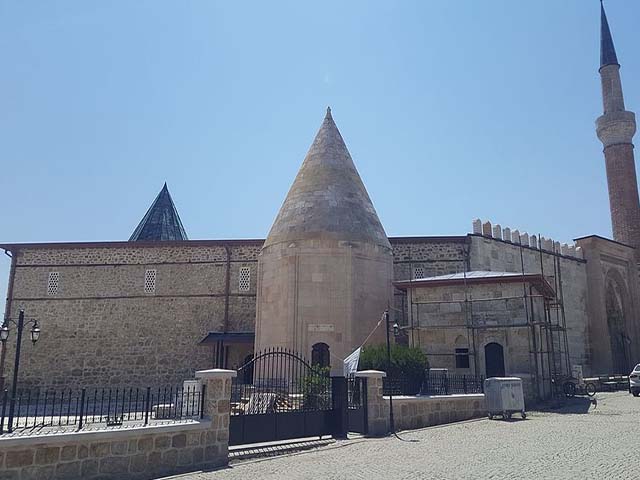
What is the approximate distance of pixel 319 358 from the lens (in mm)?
16391

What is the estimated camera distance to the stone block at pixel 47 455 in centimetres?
610

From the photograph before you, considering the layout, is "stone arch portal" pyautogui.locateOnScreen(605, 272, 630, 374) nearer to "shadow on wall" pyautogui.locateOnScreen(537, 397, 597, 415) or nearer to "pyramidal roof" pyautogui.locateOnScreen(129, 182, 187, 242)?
"shadow on wall" pyautogui.locateOnScreen(537, 397, 597, 415)

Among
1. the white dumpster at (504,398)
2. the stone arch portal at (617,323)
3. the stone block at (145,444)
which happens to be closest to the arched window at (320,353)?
the white dumpster at (504,398)

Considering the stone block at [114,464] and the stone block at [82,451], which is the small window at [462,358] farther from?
the stone block at [82,451]

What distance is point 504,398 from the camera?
12273 millimetres

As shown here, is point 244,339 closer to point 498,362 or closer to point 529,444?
point 498,362

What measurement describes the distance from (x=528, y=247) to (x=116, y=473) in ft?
67.5

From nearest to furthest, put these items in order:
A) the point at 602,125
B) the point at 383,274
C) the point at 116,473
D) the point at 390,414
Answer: the point at 116,473
the point at 390,414
the point at 383,274
the point at 602,125

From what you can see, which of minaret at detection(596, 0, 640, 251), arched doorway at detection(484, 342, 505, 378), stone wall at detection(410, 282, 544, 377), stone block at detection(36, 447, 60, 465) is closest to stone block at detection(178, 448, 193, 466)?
stone block at detection(36, 447, 60, 465)

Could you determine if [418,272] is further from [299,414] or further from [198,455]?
[198,455]

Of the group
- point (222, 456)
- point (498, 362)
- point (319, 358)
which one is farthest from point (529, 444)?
point (319, 358)

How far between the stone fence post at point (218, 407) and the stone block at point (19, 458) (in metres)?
2.38

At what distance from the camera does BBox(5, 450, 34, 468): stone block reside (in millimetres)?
5870

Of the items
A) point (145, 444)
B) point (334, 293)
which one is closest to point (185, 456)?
point (145, 444)
